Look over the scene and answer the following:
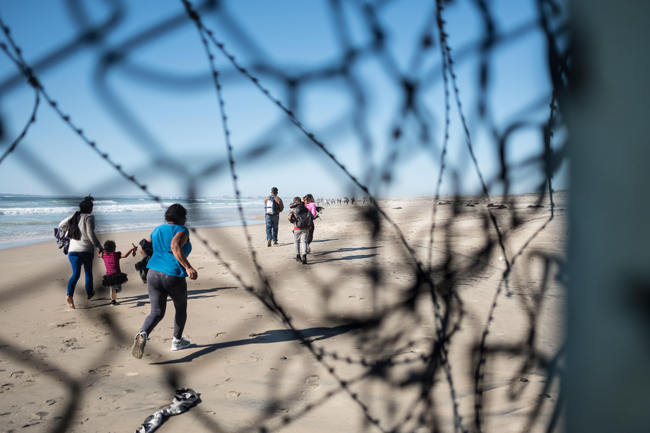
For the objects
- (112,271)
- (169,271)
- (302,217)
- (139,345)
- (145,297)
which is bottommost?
(145,297)

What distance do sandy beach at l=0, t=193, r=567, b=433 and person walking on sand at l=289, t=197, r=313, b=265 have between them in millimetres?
1846

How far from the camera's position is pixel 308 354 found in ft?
13.5

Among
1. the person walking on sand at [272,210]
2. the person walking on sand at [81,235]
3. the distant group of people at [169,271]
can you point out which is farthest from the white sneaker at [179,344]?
the person walking on sand at [272,210]

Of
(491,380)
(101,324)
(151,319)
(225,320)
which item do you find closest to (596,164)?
(491,380)

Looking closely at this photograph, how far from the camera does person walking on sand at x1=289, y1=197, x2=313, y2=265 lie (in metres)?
8.71

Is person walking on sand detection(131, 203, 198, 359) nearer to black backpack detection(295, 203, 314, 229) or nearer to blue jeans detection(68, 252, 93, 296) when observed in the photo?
blue jeans detection(68, 252, 93, 296)

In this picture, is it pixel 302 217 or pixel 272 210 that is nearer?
pixel 302 217

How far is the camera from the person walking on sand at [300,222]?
8705 mm

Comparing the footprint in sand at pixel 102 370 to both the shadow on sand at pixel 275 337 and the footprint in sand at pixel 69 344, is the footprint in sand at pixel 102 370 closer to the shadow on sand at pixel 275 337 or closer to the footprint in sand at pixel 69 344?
the shadow on sand at pixel 275 337

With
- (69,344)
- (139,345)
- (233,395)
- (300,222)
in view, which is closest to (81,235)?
(69,344)

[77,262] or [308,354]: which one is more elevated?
[77,262]

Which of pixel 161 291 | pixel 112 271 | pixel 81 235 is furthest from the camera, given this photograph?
pixel 112 271

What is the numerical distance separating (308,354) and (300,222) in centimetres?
478

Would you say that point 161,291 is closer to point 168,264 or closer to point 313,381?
point 168,264
